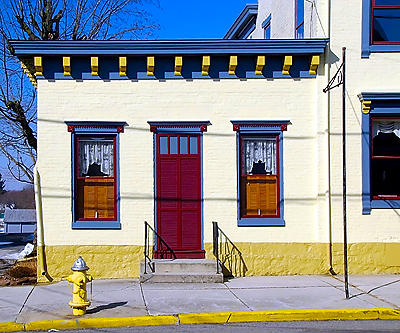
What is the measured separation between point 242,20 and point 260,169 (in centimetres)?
983

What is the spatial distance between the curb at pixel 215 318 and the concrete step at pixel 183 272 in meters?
2.66

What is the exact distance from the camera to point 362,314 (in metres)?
8.97

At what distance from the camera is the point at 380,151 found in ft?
41.7

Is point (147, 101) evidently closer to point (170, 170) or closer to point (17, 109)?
point (170, 170)

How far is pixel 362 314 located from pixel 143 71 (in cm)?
697

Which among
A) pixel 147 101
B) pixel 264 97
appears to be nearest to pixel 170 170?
pixel 147 101

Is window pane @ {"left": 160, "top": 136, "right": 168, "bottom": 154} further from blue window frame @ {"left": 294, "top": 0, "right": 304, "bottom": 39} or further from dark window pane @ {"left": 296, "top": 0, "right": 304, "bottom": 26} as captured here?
dark window pane @ {"left": 296, "top": 0, "right": 304, "bottom": 26}

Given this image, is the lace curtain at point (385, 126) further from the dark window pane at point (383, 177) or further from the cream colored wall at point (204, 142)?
the cream colored wall at point (204, 142)

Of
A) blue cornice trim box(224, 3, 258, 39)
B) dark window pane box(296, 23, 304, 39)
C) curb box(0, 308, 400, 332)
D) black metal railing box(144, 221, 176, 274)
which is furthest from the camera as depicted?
blue cornice trim box(224, 3, 258, 39)

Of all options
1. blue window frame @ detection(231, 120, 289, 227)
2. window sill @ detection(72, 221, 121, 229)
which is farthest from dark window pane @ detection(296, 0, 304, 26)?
window sill @ detection(72, 221, 121, 229)

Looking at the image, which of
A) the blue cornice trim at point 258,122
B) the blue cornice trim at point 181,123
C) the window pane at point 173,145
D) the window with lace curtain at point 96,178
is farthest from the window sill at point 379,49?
the window with lace curtain at point 96,178

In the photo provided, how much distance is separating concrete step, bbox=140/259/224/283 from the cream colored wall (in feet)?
2.48

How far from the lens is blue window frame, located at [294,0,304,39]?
14.7m

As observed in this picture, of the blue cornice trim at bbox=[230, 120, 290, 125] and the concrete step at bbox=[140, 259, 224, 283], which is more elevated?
the blue cornice trim at bbox=[230, 120, 290, 125]
